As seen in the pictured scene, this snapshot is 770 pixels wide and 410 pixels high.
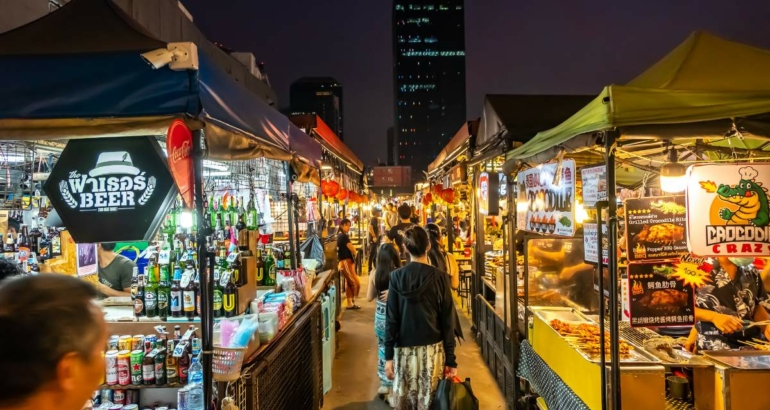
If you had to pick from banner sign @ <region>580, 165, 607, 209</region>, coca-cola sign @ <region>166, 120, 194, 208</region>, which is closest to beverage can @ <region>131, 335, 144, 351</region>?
coca-cola sign @ <region>166, 120, 194, 208</region>

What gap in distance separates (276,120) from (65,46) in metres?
1.87

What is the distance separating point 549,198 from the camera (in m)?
4.14

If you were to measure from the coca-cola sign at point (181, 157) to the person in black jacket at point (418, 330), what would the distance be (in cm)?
218

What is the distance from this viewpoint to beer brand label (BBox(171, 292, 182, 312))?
3.31 m

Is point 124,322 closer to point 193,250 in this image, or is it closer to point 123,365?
point 123,365

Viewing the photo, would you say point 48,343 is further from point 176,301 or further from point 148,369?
point 176,301

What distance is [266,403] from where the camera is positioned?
333cm

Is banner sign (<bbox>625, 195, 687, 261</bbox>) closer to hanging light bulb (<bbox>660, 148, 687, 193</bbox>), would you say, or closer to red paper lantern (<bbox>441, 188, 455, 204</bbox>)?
hanging light bulb (<bbox>660, 148, 687, 193</bbox>)

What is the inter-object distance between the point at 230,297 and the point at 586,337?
124 inches

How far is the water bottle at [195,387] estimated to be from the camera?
2.83 m

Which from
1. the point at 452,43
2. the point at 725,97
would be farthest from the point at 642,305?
the point at 452,43

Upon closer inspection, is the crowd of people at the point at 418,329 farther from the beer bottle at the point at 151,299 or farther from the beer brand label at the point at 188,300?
the beer bottle at the point at 151,299

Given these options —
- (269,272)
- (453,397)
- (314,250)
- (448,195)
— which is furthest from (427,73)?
(453,397)

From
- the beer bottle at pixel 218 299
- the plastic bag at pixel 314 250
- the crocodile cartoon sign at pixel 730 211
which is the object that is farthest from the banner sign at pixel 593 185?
the plastic bag at pixel 314 250
